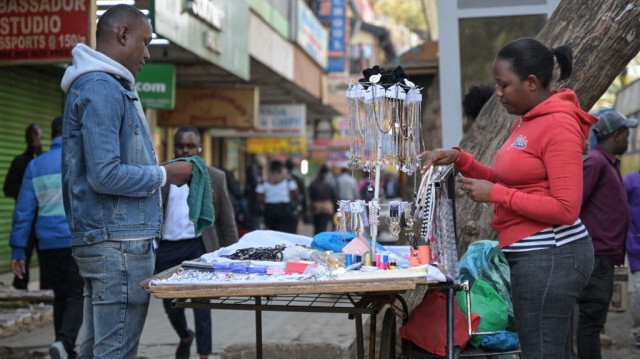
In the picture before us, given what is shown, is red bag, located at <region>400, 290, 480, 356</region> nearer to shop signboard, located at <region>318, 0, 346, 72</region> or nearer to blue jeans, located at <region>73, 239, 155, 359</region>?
blue jeans, located at <region>73, 239, 155, 359</region>

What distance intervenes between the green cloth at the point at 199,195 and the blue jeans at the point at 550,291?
1443 millimetres

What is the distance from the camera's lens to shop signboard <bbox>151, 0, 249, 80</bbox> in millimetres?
12727

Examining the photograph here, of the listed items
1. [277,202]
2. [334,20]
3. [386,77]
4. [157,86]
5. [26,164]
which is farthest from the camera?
[334,20]

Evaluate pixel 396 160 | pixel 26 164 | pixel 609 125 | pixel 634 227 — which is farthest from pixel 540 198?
pixel 26 164

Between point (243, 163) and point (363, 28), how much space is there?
81.7 feet

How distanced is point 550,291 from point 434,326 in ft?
3.02

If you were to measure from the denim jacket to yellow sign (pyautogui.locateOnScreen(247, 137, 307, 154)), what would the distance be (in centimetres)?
2475

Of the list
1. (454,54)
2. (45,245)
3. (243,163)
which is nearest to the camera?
(45,245)

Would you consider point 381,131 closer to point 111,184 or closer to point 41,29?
point 111,184

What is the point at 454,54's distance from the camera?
7.55 meters

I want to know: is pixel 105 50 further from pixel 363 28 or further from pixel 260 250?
pixel 363 28

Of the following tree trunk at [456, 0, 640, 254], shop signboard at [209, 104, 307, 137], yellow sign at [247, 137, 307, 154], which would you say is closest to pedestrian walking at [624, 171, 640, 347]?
tree trunk at [456, 0, 640, 254]

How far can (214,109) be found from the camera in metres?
18.8

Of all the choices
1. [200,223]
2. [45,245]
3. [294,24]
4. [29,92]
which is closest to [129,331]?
[200,223]
